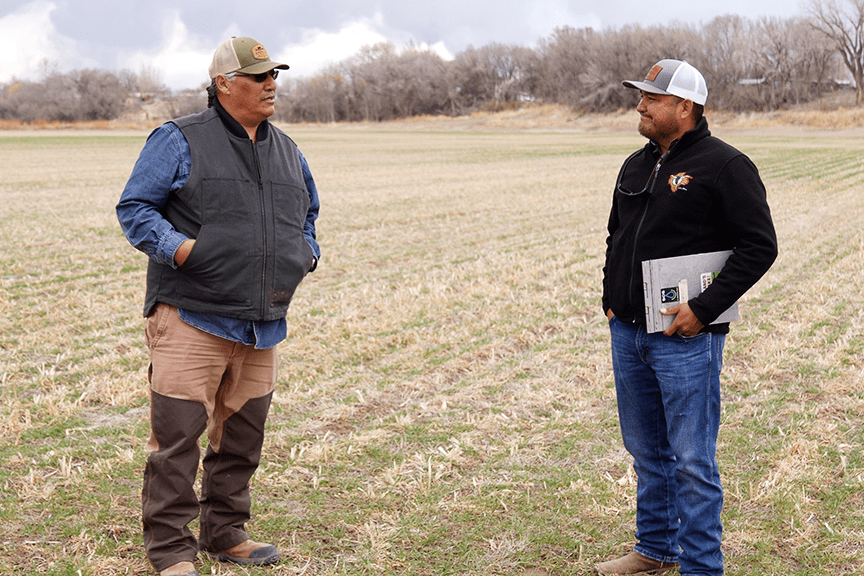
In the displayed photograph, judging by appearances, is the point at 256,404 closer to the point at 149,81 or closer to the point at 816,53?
the point at 816,53

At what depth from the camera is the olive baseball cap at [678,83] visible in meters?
3.25

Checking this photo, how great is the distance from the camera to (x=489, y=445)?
17.9 feet

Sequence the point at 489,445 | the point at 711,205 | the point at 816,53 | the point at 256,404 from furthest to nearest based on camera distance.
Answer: the point at 816,53, the point at 489,445, the point at 256,404, the point at 711,205

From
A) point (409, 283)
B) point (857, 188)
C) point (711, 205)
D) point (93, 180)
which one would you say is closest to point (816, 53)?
point (857, 188)

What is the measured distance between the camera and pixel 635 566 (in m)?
3.80

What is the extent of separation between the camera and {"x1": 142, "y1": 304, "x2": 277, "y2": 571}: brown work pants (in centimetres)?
353

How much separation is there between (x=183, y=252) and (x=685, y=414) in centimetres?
231

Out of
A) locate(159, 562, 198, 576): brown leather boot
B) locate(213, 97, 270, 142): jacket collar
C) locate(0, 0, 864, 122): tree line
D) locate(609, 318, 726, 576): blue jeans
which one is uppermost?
locate(0, 0, 864, 122): tree line

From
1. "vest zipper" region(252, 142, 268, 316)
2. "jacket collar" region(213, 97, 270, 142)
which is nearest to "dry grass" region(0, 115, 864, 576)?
"vest zipper" region(252, 142, 268, 316)

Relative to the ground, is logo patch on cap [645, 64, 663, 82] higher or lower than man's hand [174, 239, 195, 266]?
higher

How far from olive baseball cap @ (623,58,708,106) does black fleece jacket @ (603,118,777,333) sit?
147mm

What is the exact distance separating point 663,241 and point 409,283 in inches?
301

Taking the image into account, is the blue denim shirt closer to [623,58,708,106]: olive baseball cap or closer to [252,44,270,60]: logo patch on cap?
[252,44,270,60]: logo patch on cap

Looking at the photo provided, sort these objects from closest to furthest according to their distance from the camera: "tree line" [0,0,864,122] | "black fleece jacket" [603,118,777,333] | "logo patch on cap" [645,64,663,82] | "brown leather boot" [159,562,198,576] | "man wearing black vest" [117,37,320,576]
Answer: "black fleece jacket" [603,118,777,333]
"logo patch on cap" [645,64,663,82]
"man wearing black vest" [117,37,320,576]
"brown leather boot" [159,562,198,576]
"tree line" [0,0,864,122]
